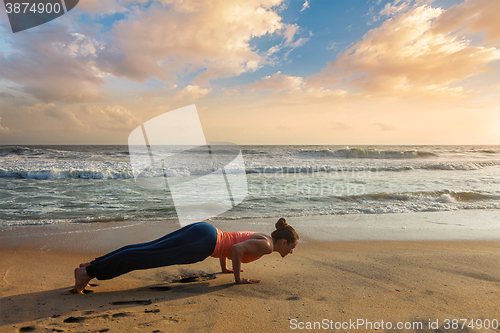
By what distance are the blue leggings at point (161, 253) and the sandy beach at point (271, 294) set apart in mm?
248

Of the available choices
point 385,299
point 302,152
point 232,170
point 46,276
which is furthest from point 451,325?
point 302,152

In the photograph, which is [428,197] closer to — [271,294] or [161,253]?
[271,294]

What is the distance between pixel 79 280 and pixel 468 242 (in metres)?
5.45

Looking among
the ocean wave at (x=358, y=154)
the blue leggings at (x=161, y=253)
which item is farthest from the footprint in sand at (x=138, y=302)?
the ocean wave at (x=358, y=154)

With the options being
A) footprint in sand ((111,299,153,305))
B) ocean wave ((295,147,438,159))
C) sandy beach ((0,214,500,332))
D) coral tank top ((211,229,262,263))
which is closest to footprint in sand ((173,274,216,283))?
sandy beach ((0,214,500,332))

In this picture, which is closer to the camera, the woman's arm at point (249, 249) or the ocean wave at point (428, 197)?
the woman's arm at point (249, 249)

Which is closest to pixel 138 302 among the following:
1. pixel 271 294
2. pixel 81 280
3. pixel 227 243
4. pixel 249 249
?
pixel 81 280

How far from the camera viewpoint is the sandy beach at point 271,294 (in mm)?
1960

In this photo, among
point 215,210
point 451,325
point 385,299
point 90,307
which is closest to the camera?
→ point 451,325

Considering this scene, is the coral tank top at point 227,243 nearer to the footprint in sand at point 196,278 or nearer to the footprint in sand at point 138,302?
the footprint in sand at point 196,278

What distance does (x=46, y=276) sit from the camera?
2814 millimetres

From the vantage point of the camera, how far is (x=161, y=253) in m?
2.39

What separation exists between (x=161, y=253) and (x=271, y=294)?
109cm

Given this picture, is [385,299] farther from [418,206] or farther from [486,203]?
[486,203]
